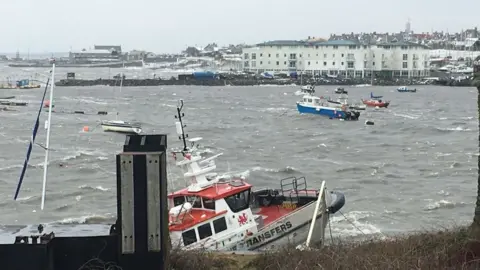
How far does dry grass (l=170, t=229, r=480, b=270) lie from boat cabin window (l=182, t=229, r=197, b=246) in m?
2.88

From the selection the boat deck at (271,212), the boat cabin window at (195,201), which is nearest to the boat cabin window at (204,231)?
the boat cabin window at (195,201)

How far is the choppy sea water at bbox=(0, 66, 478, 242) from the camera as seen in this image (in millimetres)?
17031

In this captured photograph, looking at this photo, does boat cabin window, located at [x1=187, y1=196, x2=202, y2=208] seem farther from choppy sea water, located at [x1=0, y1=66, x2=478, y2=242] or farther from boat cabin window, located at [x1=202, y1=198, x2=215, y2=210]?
choppy sea water, located at [x1=0, y1=66, x2=478, y2=242]

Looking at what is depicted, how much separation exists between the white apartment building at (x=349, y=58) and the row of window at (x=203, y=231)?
111827 millimetres

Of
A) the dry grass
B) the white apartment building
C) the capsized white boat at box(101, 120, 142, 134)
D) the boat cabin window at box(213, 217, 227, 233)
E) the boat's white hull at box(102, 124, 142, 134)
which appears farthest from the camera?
the white apartment building

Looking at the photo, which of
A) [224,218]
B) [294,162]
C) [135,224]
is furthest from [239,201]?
[294,162]

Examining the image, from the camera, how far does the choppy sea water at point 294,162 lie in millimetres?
17031

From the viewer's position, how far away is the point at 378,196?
19.7 metres

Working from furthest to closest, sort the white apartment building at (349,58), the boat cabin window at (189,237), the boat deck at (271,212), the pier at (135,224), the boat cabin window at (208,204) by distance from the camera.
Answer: the white apartment building at (349,58), the boat deck at (271,212), the boat cabin window at (208,204), the boat cabin window at (189,237), the pier at (135,224)

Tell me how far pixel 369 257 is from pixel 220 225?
464 cm

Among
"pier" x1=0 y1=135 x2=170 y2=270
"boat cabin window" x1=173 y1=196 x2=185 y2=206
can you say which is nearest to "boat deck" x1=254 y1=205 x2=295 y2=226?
"boat cabin window" x1=173 y1=196 x2=185 y2=206

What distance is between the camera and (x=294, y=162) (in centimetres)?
2692

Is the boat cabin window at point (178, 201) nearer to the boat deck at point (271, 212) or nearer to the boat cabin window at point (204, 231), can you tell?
the boat cabin window at point (204, 231)

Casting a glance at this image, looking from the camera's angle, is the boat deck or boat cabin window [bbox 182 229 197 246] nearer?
boat cabin window [bbox 182 229 197 246]
